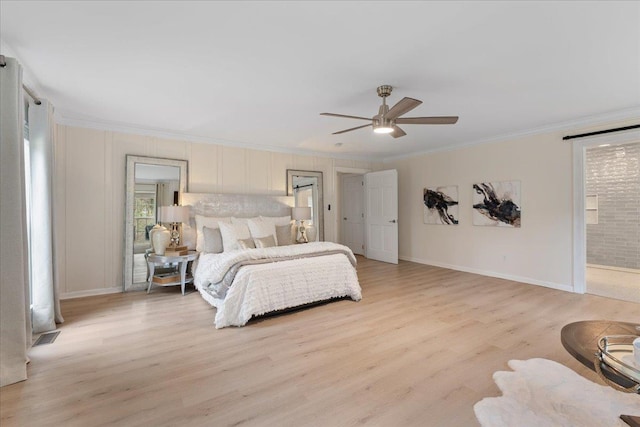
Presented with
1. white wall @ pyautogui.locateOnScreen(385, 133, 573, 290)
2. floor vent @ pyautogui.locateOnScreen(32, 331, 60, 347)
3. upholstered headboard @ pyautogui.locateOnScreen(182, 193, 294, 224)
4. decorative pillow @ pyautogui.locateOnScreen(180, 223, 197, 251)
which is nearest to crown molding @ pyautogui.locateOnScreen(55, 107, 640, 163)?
white wall @ pyautogui.locateOnScreen(385, 133, 573, 290)

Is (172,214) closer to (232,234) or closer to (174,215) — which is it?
(174,215)

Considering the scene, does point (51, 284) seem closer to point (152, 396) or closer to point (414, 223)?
point (152, 396)

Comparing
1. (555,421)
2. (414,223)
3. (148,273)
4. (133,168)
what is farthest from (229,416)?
(414,223)

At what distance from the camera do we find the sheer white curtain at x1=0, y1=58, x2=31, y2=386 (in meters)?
2.07

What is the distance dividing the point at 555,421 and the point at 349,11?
2.76m

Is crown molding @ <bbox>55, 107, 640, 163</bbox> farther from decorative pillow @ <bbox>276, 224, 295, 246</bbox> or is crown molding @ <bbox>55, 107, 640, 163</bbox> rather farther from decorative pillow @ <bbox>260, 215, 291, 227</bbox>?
decorative pillow @ <bbox>276, 224, 295, 246</bbox>

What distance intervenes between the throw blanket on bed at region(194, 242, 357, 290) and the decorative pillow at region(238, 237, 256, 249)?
0.43m

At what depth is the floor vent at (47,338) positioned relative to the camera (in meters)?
2.71

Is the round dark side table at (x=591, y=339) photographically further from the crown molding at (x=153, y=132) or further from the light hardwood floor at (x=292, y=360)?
the crown molding at (x=153, y=132)

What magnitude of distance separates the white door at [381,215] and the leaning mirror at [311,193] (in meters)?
1.38

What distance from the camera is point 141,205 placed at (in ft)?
14.5

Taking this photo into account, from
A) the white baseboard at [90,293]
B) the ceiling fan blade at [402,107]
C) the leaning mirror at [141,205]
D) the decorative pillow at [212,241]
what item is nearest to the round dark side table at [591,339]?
the ceiling fan blade at [402,107]

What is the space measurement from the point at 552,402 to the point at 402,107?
246cm

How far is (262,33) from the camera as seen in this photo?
2104mm
